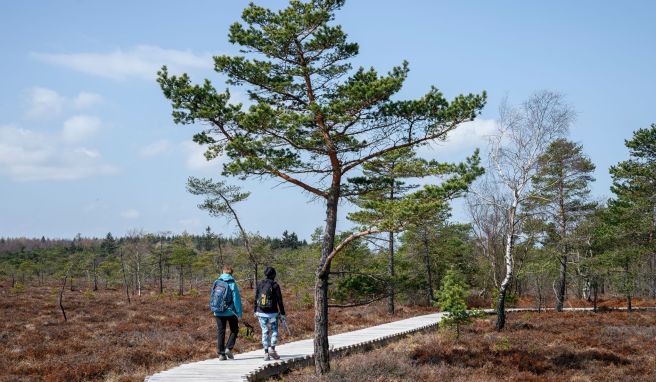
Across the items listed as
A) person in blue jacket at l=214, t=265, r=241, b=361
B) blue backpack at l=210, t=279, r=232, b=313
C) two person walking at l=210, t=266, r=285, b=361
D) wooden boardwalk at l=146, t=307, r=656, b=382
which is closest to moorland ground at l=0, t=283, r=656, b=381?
wooden boardwalk at l=146, t=307, r=656, b=382

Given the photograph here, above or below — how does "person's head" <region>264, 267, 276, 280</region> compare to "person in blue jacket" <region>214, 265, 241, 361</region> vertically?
above

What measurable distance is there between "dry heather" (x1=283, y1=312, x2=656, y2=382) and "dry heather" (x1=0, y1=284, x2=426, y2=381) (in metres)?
4.53

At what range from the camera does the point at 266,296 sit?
11.2m

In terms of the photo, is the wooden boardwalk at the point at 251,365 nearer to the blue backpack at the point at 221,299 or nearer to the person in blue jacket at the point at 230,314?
the person in blue jacket at the point at 230,314

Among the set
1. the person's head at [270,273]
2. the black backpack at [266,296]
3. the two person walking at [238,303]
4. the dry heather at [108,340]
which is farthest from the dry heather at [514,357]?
the dry heather at [108,340]

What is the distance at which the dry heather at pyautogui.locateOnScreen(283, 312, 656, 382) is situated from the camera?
12109mm

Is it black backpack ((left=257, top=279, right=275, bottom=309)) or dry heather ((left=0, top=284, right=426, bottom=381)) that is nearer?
black backpack ((left=257, top=279, right=275, bottom=309))

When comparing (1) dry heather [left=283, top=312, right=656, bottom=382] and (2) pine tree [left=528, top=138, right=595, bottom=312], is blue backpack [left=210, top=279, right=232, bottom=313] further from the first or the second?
(2) pine tree [left=528, top=138, right=595, bottom=312]

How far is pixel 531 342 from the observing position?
715 inches

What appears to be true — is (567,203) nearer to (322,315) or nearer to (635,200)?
(635,200)

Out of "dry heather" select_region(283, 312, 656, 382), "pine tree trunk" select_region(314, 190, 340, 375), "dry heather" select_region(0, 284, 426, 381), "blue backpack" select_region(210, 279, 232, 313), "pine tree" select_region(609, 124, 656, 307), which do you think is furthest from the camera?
"pine tree" select_region(609, 124, 656, 307)

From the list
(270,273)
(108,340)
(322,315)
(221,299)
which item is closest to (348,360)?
(322,315)

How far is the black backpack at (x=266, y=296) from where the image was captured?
1123 cm

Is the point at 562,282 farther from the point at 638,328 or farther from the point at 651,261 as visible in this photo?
the point at 651,261
